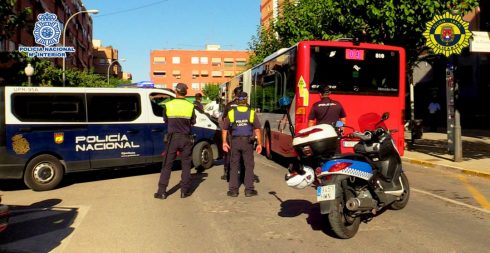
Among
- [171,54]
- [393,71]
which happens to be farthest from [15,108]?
[171,54]

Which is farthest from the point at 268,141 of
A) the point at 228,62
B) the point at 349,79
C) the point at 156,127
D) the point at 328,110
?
the point at 228,62

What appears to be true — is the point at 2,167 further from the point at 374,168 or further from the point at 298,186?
the point at 374,168

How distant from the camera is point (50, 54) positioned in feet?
44.5

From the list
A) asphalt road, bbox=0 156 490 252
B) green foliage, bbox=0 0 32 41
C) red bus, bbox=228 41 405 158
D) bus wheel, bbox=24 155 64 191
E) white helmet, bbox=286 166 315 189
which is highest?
green foliage, bbox=0 0 32 41

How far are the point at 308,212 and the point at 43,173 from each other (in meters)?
5.10

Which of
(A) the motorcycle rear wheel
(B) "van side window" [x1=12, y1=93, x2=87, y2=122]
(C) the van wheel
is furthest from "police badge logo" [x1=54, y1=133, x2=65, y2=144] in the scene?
(A) the motorcycle rear wheel

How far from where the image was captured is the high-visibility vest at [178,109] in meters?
7.80

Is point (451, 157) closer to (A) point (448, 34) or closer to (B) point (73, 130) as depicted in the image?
(A) point (448, 34)

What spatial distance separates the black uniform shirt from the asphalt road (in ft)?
4.13

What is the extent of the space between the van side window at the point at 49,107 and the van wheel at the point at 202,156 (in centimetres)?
271

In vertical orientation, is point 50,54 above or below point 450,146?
above

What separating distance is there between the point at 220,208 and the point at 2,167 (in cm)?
422

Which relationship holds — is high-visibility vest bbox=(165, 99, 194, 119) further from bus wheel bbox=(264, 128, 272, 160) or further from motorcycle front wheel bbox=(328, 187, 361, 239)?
bus wheel bbox=(264, 128, 272, 160)

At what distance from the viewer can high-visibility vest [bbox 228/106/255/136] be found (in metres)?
7.69
